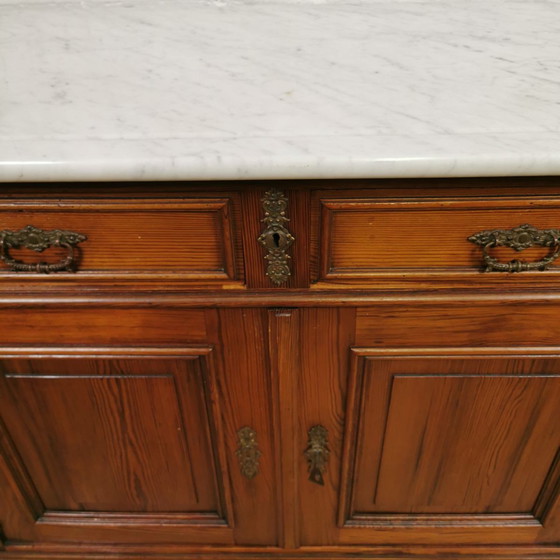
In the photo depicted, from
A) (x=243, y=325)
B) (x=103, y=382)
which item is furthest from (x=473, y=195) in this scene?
(x=103, y=382)

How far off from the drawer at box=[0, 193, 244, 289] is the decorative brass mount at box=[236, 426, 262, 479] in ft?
0.67

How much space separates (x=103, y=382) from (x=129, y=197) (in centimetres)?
22

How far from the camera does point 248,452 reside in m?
0.61

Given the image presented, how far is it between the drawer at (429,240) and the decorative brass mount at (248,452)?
221 mm

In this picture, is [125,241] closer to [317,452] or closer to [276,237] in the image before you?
[276,237]

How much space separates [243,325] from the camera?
51 cm

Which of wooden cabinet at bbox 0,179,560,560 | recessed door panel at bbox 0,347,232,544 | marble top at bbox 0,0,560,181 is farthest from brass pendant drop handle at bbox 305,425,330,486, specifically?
marble top at bbox 0,0,560,181

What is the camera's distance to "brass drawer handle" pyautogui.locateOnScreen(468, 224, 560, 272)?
0.45m

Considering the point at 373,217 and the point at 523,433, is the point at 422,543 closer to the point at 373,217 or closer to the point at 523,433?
the point at 523,433

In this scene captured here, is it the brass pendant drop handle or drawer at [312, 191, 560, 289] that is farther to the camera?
the brass pendant drop handle

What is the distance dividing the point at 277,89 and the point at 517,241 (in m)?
0.26

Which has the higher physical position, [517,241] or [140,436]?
[517,241]

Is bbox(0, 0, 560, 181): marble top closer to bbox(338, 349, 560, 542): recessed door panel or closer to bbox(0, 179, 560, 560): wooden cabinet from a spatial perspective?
bbox(0, 179, 560, 560): wooden cabinet

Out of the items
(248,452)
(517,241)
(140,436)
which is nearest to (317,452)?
(248,452)
